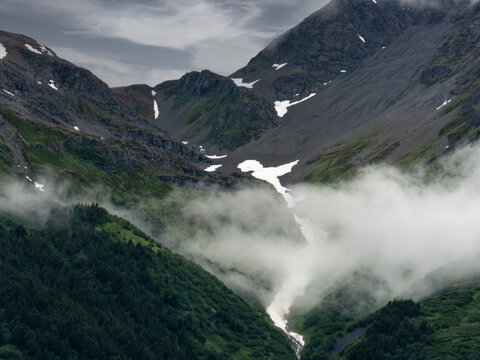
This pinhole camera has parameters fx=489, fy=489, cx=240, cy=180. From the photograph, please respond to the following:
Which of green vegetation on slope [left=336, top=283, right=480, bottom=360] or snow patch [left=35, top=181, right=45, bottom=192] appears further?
snow patch [left=35, top=181, right=45, bottom=192]

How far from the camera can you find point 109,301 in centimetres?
11112

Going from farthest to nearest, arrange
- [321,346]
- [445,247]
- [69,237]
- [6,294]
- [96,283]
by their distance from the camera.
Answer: [445,247]
[321,346]
[69,237]
[96,283]
[6,294]

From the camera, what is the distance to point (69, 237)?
127938 mm

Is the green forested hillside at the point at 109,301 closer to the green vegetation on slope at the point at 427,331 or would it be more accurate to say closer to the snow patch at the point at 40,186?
the green vegetation on slope at the point at 427,331

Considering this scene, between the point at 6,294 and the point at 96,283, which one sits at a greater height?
the point at 96,283

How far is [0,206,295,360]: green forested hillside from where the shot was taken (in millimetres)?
91938

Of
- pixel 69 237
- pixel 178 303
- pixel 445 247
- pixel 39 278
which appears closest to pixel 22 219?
pixel 69 237

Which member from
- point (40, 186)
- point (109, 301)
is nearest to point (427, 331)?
point (109, 301)

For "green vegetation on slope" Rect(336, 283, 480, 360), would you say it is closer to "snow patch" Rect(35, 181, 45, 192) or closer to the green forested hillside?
the green forested hillside

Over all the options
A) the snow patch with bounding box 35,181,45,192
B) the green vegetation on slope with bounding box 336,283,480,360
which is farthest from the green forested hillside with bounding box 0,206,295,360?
the snow patch with bounding box 35,181,45,192

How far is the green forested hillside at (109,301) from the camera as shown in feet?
302

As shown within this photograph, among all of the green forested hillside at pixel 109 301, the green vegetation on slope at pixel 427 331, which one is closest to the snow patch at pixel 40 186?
the green forested hillside at pixel 109 301

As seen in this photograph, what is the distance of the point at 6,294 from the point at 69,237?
33.7 metres

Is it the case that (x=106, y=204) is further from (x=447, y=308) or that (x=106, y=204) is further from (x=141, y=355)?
(x=447, y=308)
